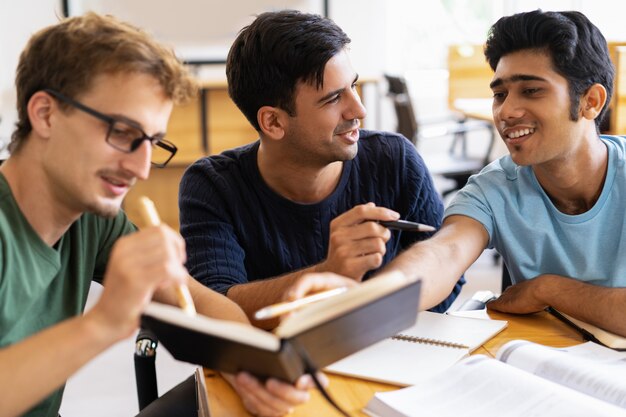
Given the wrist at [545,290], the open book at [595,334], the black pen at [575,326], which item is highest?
the wrist at [545,290]

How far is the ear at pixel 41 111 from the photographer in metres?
1.16

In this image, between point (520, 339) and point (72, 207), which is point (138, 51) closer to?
point (72, 207)

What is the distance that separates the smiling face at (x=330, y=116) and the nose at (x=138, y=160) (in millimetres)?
650

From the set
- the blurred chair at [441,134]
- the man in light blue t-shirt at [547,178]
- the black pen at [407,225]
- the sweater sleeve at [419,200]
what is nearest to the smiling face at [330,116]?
the sweater sleeve at [419,200]

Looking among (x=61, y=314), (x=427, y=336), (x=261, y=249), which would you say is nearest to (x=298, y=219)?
(x=261, y=249)

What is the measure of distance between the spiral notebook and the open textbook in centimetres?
5

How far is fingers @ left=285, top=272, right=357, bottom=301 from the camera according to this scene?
1.22 metres

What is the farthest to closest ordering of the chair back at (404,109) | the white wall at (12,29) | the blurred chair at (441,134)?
the white wall at (12,29) → the chair back at (404,109) → the blurred chair at (441,134)

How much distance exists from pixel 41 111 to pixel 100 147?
0.11 m

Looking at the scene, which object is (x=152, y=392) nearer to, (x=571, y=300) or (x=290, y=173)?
(x=290, y=173)

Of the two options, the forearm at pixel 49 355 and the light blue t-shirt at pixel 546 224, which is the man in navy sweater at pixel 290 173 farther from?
the forearm at pixel 49 355

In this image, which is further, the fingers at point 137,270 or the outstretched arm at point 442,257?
the outstretched arm at point 442,257

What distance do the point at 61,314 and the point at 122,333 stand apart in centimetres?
38

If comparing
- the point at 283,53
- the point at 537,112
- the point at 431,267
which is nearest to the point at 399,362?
the point at 431,267
